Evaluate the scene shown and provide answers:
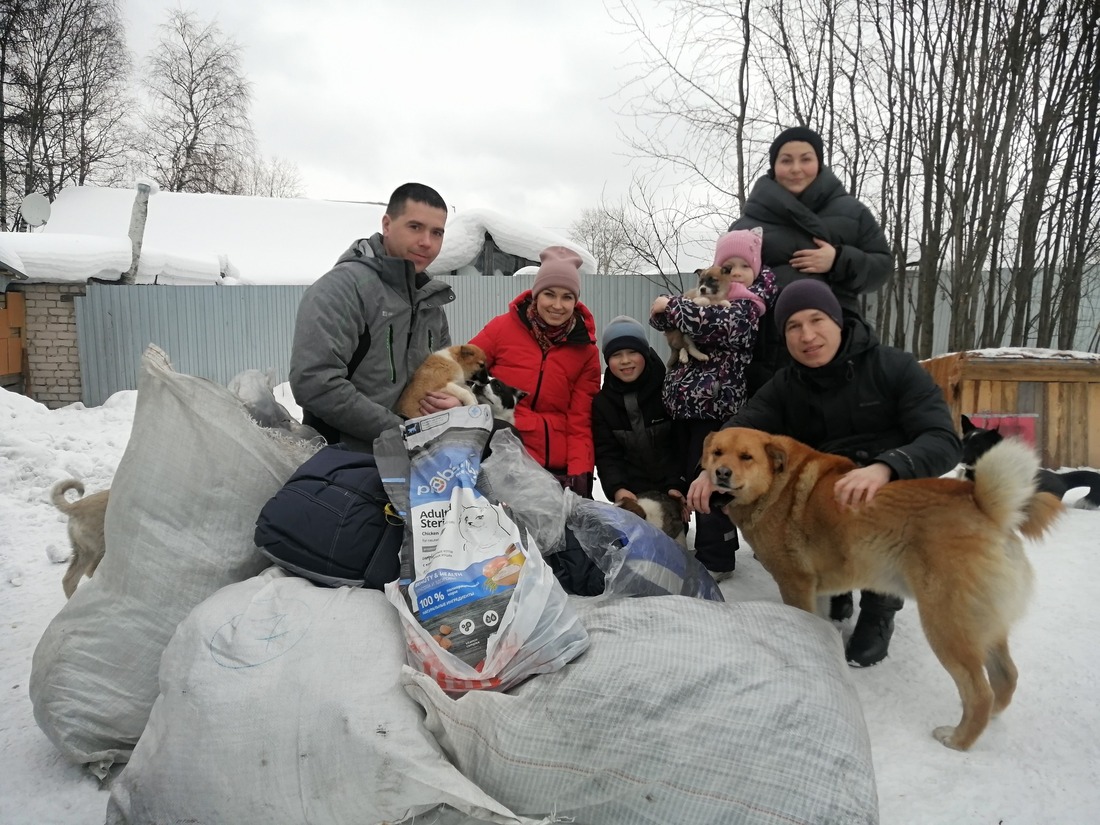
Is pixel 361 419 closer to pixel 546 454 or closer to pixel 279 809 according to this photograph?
pixel 546 454

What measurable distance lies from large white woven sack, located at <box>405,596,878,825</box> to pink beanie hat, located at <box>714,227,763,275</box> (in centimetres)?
217

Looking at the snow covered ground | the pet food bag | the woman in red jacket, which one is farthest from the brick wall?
the pet food bag

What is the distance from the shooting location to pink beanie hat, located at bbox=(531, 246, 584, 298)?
3.48 metres

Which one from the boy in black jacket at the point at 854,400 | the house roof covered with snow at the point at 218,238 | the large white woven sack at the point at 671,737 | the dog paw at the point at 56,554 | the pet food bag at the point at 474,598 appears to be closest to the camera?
the large white woven sack at the point at 671,737

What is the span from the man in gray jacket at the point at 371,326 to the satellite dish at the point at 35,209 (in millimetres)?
15680

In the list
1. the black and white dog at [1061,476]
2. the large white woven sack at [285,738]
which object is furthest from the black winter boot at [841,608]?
the large white woven sack at [285,738]

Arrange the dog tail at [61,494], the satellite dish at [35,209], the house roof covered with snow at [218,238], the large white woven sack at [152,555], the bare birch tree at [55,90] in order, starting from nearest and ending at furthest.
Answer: the large white woven sack at [152,555] → the dog tail at [61,494] → the house roof covered with snow at [218,238] → the satellite dish at [35,209] → the bare birch tree at [55,90]

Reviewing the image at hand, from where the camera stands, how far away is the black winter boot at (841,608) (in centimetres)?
318

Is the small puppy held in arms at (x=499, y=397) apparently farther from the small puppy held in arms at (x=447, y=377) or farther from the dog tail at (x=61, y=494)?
the dog tail at (x=61, y=494)

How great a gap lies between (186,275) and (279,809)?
13.3 meters

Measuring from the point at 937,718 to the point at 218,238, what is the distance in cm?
1934

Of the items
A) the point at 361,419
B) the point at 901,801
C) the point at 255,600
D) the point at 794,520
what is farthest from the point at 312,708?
the point at 794,520

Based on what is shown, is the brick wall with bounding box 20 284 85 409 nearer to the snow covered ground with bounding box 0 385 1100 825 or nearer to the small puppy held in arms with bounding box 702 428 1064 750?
the snow covered ground with bounding box 0 385 1100 825

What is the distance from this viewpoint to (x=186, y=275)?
1266 centimetres
